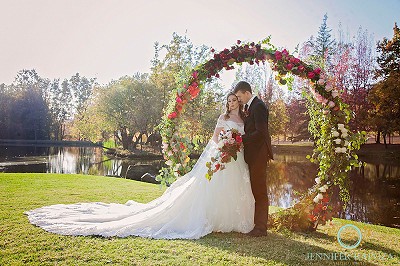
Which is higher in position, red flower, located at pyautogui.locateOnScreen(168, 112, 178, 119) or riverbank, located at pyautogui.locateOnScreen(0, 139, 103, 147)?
red flower, located at pyautogui.locateOnScreen(168, 112, 178, 119)

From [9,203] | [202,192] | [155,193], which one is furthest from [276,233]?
[9,203]

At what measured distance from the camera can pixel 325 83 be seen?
627 cm

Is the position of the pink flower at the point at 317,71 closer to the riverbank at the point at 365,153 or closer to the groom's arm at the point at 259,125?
the groom's arm at the point at 259,125

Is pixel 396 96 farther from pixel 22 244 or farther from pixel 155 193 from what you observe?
pixel 22 244

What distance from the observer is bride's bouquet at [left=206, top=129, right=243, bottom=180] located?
5.59m

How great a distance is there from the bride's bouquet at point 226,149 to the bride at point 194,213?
0.18 metres

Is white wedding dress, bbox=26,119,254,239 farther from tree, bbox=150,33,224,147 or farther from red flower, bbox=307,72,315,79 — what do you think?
tree, bbox=150,33,224,147

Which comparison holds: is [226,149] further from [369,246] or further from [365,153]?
[365,153]

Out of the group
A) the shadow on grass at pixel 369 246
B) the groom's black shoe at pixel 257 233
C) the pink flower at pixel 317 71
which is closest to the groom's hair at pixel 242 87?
the pink flower at pixel 317 71

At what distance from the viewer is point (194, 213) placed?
563cm

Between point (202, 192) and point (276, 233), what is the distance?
1516 mm

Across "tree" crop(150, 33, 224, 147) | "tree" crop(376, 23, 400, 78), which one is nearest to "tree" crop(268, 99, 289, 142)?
"tree" crop(150, 33, 224, 147)

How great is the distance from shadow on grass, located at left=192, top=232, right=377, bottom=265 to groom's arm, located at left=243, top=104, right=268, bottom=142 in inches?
63.6

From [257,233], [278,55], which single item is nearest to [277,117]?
[278,55]
